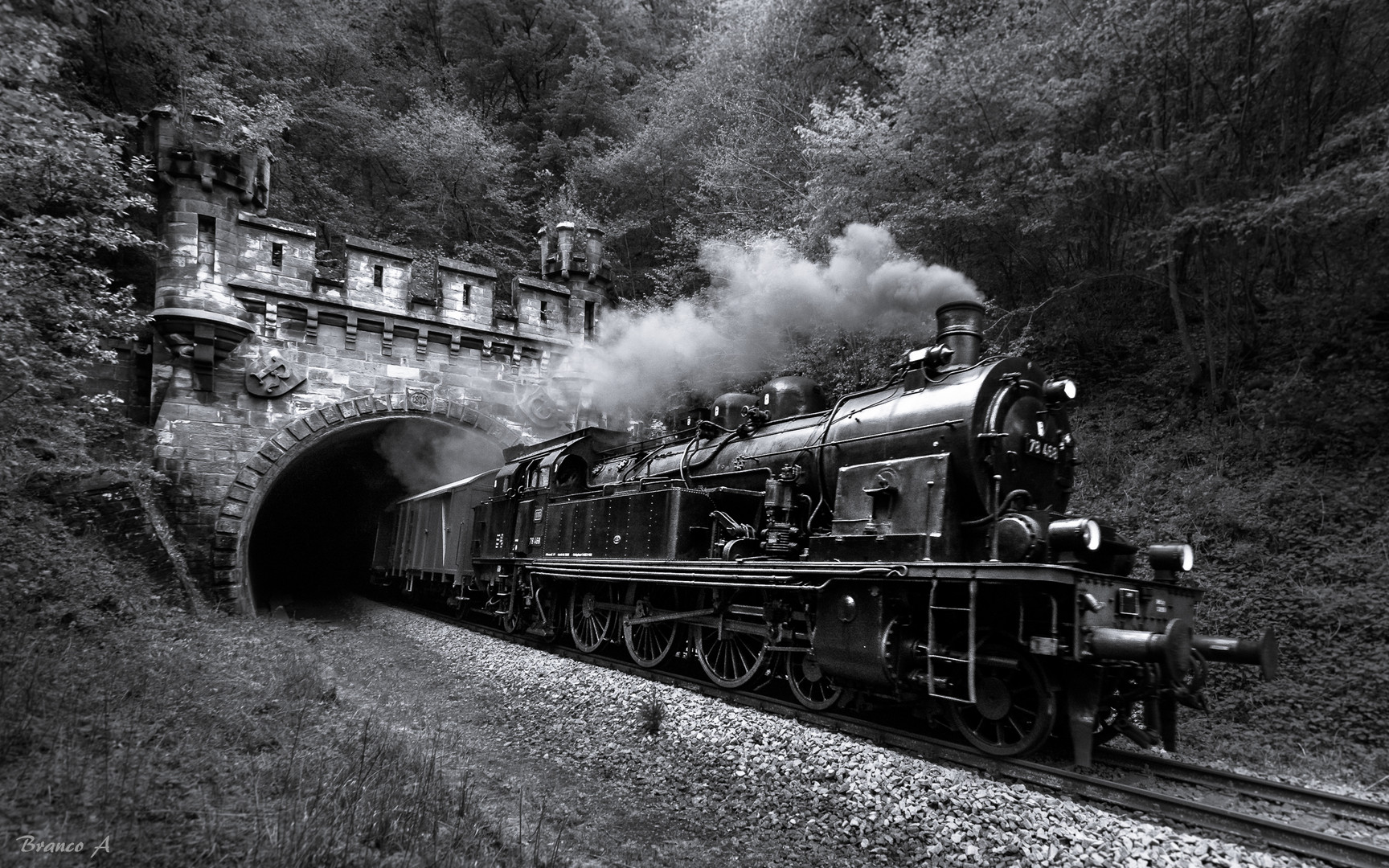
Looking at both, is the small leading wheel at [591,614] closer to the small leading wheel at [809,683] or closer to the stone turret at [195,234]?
the small leading wheel at [809,683]

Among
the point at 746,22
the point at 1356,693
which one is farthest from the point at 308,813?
the point at 746,22

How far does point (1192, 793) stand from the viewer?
477cm

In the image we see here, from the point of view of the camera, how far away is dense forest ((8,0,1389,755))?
7555 millimetres

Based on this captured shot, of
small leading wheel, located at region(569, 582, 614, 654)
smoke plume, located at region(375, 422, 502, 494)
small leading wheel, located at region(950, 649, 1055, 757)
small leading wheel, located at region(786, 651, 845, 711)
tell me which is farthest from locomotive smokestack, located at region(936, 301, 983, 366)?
smoke plume, located at region(375, 422, 502, 494)

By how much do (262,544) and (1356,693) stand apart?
95.1ft

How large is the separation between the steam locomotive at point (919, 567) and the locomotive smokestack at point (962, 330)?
0.02 metres

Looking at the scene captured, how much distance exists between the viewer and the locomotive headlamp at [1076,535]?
17.0 ft

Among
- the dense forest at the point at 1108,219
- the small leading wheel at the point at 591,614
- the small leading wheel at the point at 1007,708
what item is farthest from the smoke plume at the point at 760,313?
the small leading wheel at the point at 591,614

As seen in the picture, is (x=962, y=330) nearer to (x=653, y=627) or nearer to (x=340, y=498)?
(x=653, y=627)

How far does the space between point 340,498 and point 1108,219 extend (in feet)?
80.9

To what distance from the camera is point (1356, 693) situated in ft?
20.8

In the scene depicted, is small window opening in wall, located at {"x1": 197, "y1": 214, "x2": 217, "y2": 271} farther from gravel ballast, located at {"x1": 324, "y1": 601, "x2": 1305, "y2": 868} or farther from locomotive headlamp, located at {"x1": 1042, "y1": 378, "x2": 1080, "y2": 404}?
locomotive headlamp, located at {"x1": 1042, "y1": 378, "x2": 1080, "y2": 404}

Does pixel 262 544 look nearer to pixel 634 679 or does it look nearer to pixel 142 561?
pixel 142 561

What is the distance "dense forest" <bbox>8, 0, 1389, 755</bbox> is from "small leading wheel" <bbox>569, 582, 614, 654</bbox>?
5.98m
